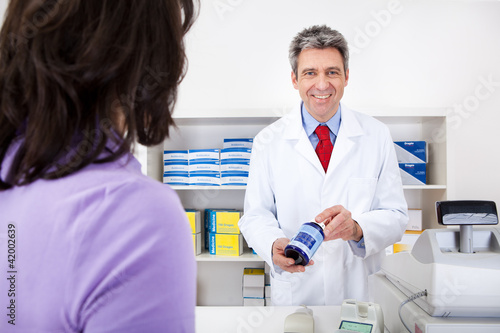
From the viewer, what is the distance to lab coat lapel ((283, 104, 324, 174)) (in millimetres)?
1854

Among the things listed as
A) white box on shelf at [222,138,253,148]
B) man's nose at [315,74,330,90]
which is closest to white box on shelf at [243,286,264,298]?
white box on shelf at [222,138,253,148]

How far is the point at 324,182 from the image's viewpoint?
5.91 feet

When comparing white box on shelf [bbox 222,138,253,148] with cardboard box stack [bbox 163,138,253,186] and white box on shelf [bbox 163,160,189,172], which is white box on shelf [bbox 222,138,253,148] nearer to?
cardboard box stack [bbox 163,138,253,186]

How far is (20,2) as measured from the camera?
0.51 metres

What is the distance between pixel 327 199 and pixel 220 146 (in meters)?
1.37

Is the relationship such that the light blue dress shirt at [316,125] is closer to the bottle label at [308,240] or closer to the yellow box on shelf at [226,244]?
the bottle label at [308,240]

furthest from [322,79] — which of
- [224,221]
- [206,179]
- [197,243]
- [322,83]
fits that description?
[197,243]

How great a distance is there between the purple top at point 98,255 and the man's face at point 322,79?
1.52 meters

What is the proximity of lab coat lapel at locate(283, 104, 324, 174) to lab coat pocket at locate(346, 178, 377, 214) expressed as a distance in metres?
0.16

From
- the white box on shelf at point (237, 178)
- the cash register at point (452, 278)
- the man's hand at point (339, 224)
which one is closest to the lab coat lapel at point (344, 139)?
the man's hand at point (339, 224)

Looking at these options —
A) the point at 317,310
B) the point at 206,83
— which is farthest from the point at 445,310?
the point at 206,83

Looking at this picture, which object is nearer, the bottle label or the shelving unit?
the bottle label

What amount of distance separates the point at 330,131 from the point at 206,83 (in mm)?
1383

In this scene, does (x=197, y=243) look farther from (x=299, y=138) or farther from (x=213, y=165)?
(x=299, y=138)
